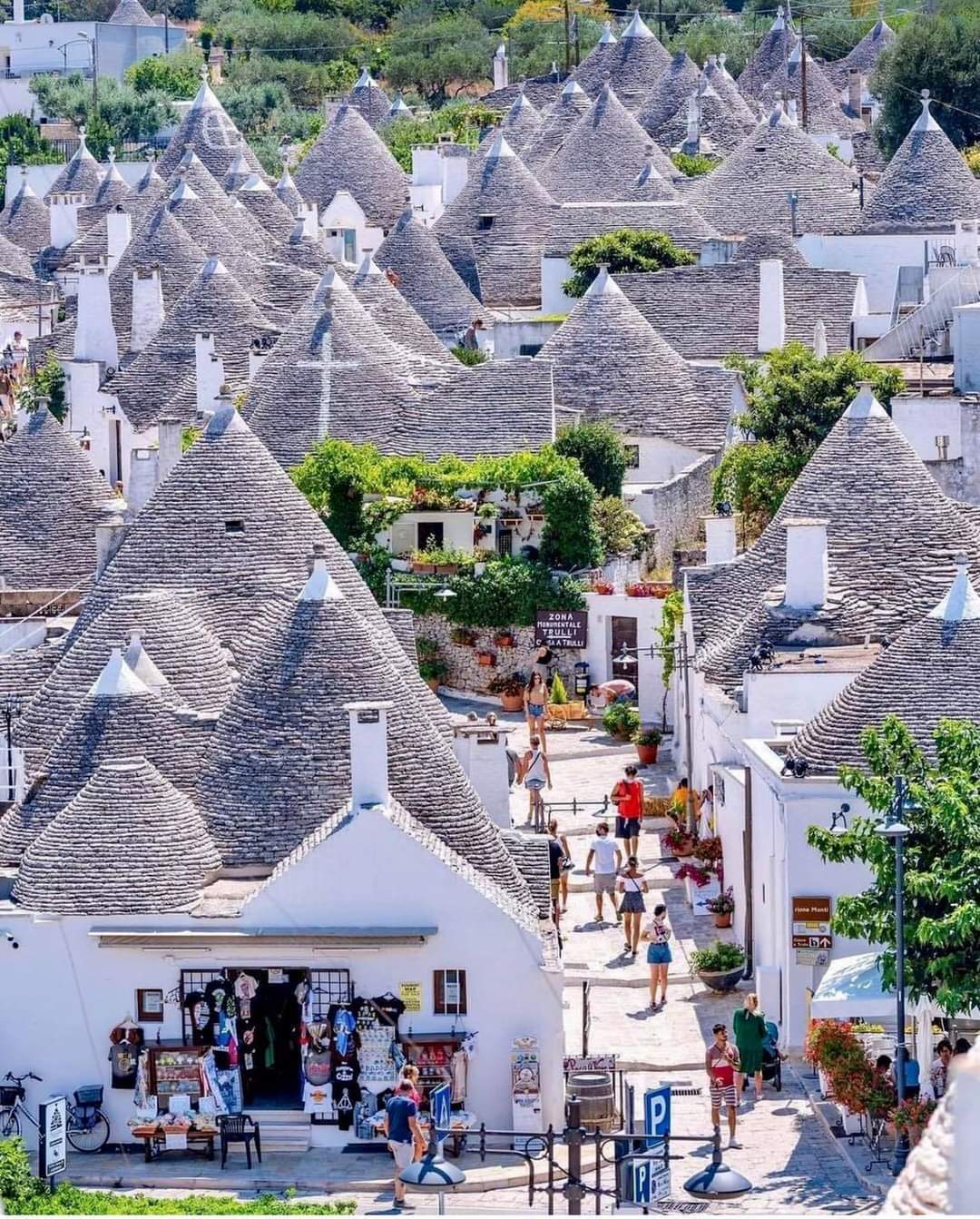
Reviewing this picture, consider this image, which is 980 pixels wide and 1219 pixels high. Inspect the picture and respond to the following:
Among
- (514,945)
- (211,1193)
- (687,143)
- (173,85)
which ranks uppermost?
(173,85)

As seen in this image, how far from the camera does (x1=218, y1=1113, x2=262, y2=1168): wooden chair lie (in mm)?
26562

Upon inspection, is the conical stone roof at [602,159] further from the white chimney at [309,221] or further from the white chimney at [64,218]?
the white chimney at [64,218]

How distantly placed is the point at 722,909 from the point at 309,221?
1791 inches

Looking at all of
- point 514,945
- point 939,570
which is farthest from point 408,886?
point 939,570

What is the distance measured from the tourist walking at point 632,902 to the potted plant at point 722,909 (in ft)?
2.37

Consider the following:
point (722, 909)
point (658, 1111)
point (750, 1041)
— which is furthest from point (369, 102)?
point (658, 1111)

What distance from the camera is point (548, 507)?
47750 mm

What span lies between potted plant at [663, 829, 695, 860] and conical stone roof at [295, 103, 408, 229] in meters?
46.9

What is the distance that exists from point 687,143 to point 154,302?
25812 mm

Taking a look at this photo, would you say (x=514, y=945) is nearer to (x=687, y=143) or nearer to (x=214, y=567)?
(x=214, y=567)

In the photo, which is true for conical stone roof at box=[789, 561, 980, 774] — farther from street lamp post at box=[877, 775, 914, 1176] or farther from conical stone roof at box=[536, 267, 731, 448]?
conical stone roof at box=[536, 267, 731, 448]

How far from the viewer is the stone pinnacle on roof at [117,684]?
30562mm

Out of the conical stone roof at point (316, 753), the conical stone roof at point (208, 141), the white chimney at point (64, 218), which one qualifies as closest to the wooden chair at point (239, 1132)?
the conical stone roof at point (316, 753)

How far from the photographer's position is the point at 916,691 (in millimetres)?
28469
